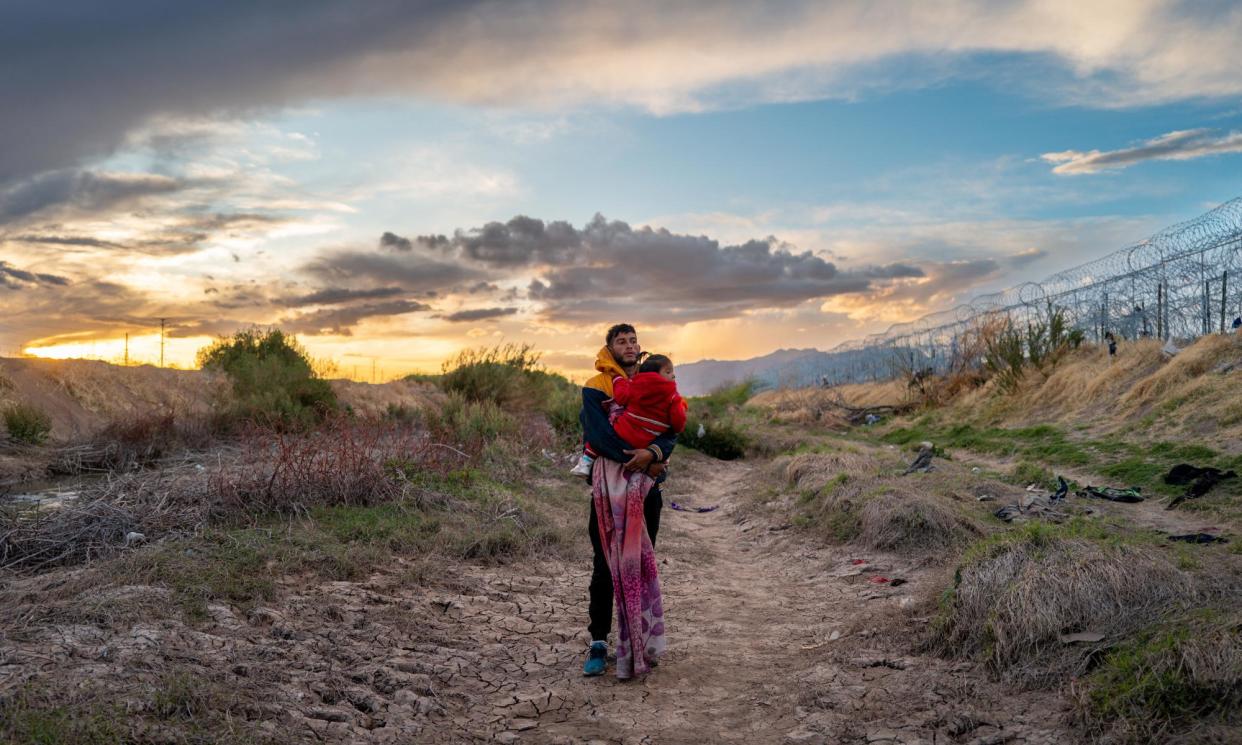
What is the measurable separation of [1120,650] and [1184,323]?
19995 millimetres

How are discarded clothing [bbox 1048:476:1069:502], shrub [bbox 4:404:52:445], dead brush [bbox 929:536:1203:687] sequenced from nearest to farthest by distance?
dead brush [bbox 929:536:1203:687] < discarded clothing [bbox 1048:476:1069:502] < shrub [bbox 4:404:52:445]

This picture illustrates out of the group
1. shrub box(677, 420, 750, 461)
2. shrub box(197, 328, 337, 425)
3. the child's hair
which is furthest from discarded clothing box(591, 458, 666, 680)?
shrub box(677, 420, 750, 461)

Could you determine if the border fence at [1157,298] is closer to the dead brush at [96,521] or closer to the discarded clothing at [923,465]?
the discarded clothing at [923,465]

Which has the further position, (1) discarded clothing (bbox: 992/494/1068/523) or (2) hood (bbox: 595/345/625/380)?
(1) discarded clothing (bbox: 992/494/1068/523)

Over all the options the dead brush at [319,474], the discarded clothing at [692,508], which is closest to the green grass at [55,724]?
the dead brush at [319,474]

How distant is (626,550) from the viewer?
4.79m

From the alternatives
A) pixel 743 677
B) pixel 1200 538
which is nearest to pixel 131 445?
pixel 743 677

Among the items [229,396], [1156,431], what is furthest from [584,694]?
[229,396]

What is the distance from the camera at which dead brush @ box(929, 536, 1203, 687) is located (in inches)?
167

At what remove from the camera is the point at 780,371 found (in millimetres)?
38094

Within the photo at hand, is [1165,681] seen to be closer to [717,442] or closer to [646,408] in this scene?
[646,408]

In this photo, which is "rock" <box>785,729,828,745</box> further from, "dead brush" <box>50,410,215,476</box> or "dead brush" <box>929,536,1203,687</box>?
"dead brush" <box>50,410,215,476</box>

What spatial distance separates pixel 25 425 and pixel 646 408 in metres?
12.6

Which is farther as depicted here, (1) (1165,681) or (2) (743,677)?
(2) (743,677)
